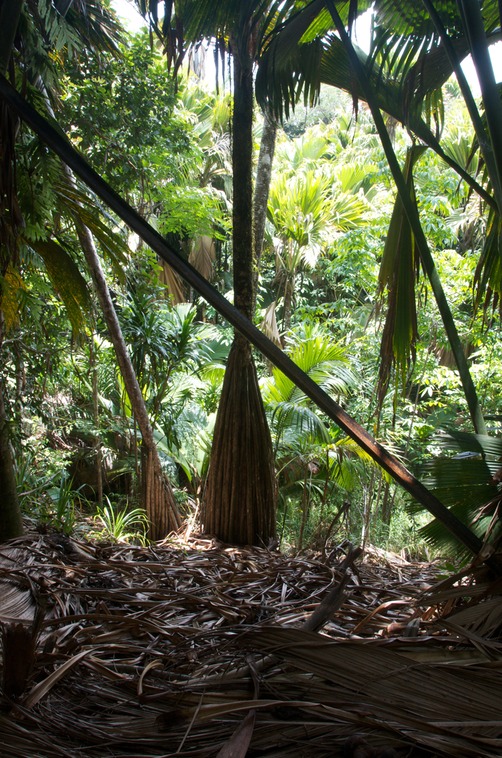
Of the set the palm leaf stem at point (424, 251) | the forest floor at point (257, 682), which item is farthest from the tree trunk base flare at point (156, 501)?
the palm leaf stem at point (424, 251)

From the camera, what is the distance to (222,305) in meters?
1.40

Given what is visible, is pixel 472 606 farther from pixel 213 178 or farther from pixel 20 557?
pixel 213 178

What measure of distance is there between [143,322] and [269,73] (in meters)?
2.08

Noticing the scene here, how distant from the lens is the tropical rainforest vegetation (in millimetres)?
1801

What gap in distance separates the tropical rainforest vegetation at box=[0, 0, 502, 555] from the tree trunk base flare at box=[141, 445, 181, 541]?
19 millimetres

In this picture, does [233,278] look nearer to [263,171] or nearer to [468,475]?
[468,475]

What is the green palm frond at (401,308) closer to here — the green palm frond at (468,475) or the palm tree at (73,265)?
the green palm frond at (468,475)

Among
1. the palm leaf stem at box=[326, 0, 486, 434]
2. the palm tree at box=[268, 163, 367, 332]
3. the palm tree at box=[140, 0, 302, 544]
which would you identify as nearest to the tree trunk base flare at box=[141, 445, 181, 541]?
the palm tree at box=[140, 0, 302, 544]

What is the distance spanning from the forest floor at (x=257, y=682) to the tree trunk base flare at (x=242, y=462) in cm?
199

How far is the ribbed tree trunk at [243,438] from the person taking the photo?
3.41 meters

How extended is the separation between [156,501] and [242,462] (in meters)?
0.91

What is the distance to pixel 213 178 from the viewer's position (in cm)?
1107

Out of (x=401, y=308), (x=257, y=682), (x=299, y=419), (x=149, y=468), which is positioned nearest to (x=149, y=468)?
(x=149, y=468)

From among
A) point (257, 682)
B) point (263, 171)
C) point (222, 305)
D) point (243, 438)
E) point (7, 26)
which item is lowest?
point (257, 682)
